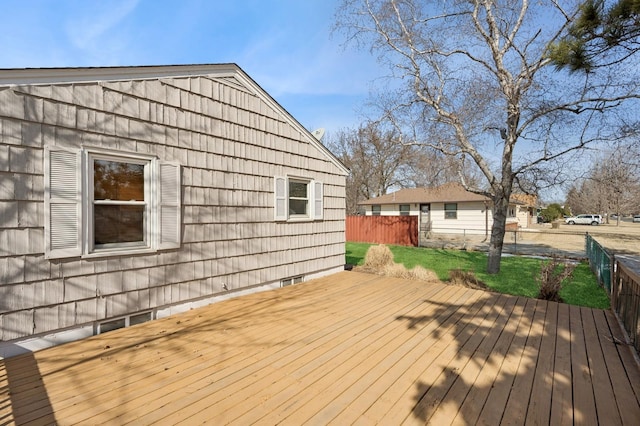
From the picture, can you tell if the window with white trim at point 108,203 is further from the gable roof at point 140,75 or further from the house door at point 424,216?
the house door at point 424,216

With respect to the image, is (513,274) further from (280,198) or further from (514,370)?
(280,198)

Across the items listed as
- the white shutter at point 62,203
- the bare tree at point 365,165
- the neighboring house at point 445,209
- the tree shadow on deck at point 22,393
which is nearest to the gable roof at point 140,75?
the white shutter at point 62,203

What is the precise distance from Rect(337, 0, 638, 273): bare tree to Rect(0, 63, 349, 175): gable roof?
5.15 meters

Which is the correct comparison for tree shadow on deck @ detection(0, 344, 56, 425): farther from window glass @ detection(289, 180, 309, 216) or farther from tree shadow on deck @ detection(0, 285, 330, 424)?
window glass @ detection(289, 180, 309, 216)

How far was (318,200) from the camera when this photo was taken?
6559 mm

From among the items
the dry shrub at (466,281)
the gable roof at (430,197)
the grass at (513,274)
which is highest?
the gable roof at (430,197)

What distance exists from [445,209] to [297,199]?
16961 millimetres

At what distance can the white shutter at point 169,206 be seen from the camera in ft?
12.9

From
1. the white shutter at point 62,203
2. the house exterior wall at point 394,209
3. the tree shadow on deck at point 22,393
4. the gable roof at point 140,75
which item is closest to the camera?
the tree shadow on deck at point 22,393

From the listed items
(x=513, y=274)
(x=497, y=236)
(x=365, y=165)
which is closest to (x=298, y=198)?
(x=497, y=236)

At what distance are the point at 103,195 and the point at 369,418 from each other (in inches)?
145

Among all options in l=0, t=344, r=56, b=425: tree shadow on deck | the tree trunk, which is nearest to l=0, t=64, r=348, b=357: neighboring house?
l=0, t=344, r=56, b=425: tree shadow on deck

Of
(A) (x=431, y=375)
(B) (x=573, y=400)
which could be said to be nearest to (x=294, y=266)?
(A) (x=431, y=375)

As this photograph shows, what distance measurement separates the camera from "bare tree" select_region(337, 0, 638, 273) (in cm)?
725
